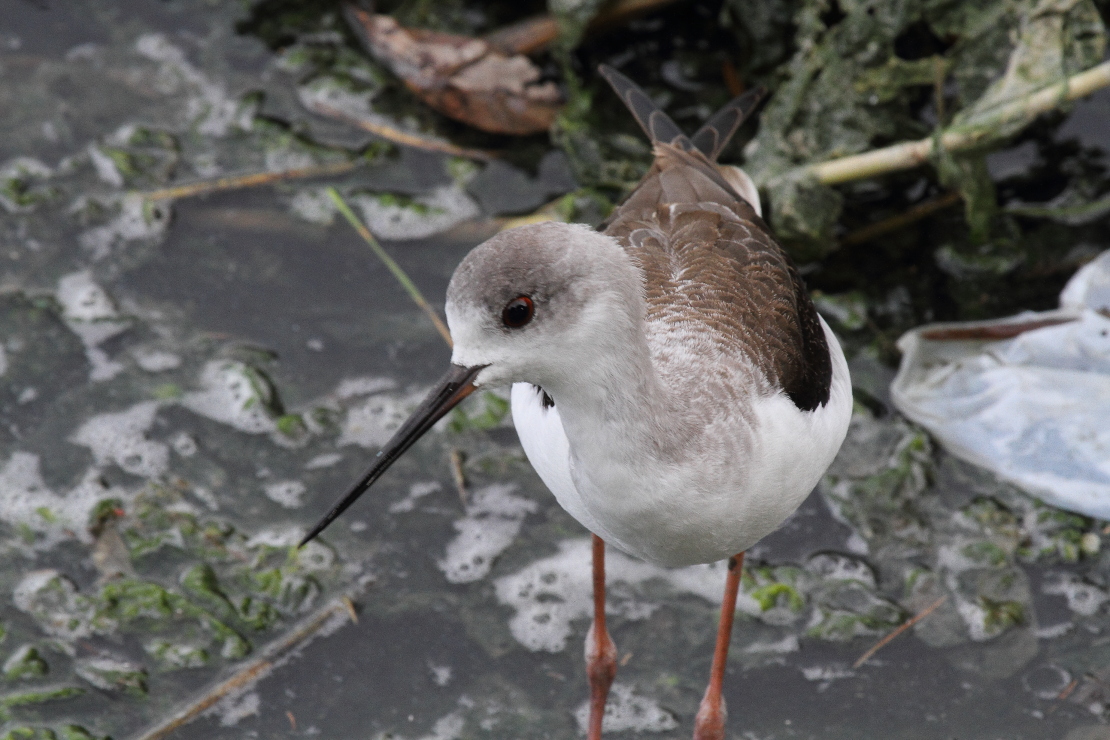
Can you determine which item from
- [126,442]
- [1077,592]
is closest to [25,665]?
[126,442]

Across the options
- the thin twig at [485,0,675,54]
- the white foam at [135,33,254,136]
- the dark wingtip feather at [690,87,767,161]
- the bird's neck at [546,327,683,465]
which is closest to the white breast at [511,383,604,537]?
the bird's neck at [546,327,683,465]

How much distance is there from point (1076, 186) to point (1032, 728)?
2.17 metres

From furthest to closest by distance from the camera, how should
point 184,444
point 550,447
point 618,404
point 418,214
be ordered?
point 418,214 → point 184,444 → point 550,447 → point 618,404

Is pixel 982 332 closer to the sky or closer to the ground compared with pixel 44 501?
closer to the sky

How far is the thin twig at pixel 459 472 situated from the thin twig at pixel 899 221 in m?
1.61

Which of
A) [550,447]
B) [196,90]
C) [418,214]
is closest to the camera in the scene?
[550,447]

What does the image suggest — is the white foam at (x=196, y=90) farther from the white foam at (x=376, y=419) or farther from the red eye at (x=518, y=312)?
the red eye at (x=518, y=312)

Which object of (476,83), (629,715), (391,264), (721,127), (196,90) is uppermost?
(721,127)

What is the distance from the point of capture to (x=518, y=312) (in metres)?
2.29

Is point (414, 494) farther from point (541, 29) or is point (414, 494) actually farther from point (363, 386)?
point (541, 29)

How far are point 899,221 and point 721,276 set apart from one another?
1.76 meters

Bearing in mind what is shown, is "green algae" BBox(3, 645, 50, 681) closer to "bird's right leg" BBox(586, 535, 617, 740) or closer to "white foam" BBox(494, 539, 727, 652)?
"white foam" BBox(494, 539, 727, 652)

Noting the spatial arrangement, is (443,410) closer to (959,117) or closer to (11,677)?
(11,677)

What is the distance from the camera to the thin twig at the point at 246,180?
14.9 ft
